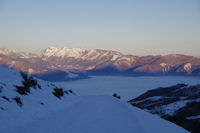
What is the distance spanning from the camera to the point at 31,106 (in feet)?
45.6

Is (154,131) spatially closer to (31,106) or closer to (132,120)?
(132,120)

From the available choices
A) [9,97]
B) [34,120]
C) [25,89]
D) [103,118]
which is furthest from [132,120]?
[25,89]

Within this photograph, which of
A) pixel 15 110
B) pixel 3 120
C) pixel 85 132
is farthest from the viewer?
pixel 15 110

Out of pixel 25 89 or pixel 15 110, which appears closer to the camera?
pixel 15 110

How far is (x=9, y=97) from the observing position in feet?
44.3

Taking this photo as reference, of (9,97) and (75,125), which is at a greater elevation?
(9,97)

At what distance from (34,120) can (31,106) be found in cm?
304

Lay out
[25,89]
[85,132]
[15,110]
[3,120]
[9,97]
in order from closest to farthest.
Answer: [85,132], [3,120], [15,110], [9,97], [25,89]

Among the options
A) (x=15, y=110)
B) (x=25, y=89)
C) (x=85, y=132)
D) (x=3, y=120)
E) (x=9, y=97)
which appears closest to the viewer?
(x=85, y=132)

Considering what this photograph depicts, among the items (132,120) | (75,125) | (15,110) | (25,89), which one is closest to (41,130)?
(75,125)

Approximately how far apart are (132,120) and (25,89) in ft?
32.5

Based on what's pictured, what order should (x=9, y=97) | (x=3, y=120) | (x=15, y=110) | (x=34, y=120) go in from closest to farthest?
(x=3, y=120) < (x=34, y=120) < (x=15, y=110) < (x=9, y=97)

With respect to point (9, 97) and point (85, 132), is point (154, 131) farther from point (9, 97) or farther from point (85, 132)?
point (9, 97)

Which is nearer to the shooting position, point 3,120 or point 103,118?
point 3,120
